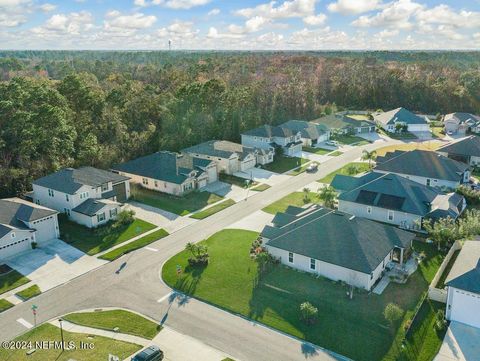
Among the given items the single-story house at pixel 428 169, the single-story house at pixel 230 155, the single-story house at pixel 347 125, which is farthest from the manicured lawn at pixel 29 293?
the single-story house at pixel 347 125

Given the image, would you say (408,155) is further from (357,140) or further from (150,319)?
(150,319)

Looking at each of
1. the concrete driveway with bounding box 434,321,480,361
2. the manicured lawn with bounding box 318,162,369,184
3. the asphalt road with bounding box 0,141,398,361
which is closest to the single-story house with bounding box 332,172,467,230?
the manicured lawn with bounding box 318,162,369,184

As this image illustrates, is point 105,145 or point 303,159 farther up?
point 105,145

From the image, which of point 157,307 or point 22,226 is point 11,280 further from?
point 157,307

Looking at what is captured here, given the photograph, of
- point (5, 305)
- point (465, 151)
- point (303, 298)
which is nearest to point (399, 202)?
point (303, 298)

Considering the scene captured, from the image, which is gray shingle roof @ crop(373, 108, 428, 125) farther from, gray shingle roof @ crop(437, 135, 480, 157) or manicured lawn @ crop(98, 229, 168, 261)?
manicured lawn @ crop(98, 229, 168, 261)

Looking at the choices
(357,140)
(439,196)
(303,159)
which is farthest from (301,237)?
(357,140)

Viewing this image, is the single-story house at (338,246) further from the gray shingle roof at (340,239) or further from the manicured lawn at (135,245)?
the manicured lawn at (135,245)
